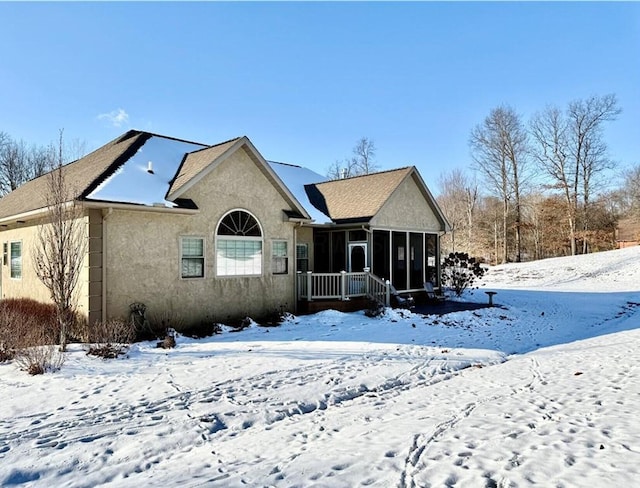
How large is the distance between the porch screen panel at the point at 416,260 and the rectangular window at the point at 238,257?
8223 mm

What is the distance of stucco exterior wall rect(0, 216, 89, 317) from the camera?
12586 millimetres

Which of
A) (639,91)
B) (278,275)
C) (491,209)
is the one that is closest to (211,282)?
(278,275)

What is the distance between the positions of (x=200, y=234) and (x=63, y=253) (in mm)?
3675

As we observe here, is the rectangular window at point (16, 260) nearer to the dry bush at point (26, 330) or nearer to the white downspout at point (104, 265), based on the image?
the dry bush at point (26, 330)

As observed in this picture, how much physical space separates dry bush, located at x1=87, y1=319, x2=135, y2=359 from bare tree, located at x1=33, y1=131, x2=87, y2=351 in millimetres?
656

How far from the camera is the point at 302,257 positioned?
17594mm

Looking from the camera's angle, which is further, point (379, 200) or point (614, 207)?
point (614, 207)

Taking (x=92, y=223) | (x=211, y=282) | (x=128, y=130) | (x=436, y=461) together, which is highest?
(x=128, y=130)

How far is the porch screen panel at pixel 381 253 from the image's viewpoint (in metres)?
18.6

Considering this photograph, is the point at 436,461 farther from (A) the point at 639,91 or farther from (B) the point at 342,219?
(A) the point at 639,91

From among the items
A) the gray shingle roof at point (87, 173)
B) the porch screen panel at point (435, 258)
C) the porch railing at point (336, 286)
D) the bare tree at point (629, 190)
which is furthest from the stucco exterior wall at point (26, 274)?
the bare tree at point (629, 190)

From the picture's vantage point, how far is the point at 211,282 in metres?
13.1

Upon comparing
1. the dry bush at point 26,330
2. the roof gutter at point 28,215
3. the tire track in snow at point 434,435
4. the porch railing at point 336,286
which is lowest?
the tire track in snow at point 434,435

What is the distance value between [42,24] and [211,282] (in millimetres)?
9098
